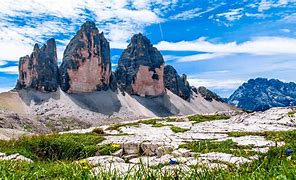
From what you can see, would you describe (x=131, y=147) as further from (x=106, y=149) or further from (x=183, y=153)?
(x=183, y=153)

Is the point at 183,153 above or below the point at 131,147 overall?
above

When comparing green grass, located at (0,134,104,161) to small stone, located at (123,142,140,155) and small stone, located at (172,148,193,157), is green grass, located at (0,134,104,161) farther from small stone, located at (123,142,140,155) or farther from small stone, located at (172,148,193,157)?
small stone, located at (172,148,193,157)

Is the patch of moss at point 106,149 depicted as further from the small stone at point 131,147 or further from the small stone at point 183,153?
the small stone at point 183,153

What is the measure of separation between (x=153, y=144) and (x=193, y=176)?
37.2 feet

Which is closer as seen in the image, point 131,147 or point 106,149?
point 106,149

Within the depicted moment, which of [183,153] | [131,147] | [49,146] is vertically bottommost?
[131,147]

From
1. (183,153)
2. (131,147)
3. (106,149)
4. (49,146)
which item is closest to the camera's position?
(183,153)

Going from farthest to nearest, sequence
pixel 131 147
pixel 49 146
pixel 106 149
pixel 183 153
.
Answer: pixel 131 147 < pixel 49 146 < pixel 106 149 < pixel 183 153

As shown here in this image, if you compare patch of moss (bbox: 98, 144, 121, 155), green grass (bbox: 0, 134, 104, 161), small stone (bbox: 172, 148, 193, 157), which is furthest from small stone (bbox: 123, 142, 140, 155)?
small stone (bbox: 172, 148, 193, 157)

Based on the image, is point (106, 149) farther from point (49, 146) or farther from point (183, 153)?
point (183, 153)

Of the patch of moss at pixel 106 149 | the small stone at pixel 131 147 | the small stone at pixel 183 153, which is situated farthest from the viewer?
the small stone at pixel 131 147

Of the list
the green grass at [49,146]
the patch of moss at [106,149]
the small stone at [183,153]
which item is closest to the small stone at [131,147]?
the patch of moss at [106,149]

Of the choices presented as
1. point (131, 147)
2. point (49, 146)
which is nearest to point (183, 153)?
point (131, 147)

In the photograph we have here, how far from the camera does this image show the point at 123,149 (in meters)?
17.7
